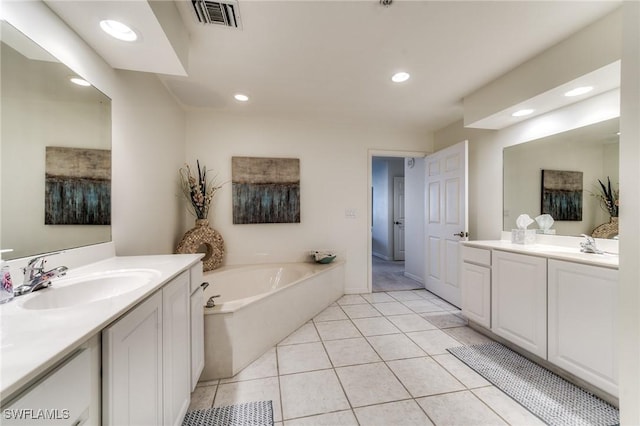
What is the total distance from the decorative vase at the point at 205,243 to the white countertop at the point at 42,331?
179 cm

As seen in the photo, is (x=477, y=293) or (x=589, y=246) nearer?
(x=589, y=246)

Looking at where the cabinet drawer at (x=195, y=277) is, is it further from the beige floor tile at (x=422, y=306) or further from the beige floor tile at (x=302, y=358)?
the beige floor tile at (x=422, y=306)

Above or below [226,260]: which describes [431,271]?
below

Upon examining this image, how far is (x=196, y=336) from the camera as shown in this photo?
154 cm

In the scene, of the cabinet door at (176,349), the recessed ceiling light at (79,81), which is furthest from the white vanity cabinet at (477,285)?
the recessed ceiling light at (79,81)

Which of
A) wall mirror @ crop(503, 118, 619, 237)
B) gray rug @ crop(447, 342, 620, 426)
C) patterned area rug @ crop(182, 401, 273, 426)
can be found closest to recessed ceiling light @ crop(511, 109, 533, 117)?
wall mirror @ crop(503, 118, 619, 237)

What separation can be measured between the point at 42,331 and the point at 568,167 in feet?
10.9

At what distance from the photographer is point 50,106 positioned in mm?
1167

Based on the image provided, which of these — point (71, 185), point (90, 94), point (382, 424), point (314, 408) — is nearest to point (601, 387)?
point (382, 424)

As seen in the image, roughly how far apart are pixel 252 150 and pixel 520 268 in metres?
3.04

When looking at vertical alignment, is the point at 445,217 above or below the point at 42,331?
above

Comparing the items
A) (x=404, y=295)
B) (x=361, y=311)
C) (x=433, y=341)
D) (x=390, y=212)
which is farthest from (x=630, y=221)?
(x=390, y=212)

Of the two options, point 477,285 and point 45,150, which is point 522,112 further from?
point 45,150

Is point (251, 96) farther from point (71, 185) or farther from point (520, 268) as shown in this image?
point (520, 268)
